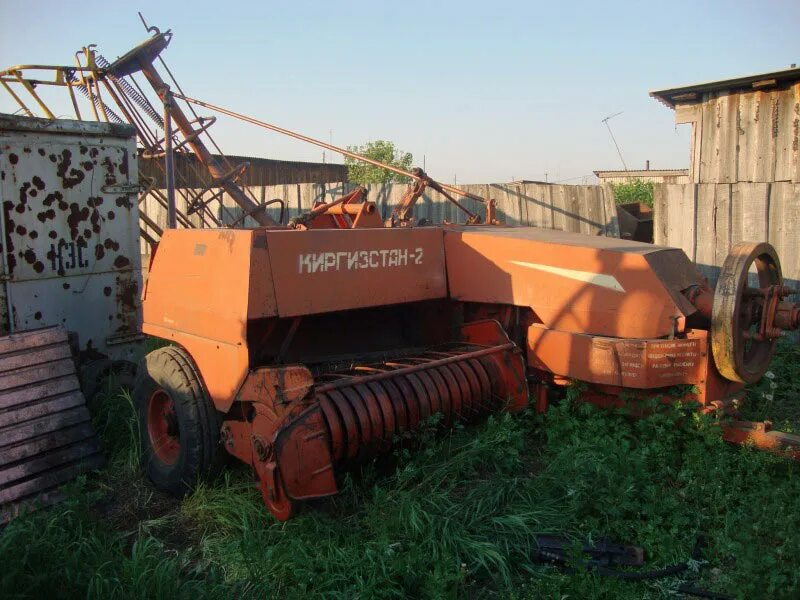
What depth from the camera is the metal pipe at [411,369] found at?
11.9 feet

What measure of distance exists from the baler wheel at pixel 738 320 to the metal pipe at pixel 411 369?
4.00 feet

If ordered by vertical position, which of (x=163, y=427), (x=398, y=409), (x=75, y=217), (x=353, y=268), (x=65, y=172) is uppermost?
(x=65, y=172)

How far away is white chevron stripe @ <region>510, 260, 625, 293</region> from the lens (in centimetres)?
406

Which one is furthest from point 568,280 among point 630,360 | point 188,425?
point 188,425

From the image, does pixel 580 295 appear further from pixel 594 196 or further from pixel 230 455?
pixel 594 196

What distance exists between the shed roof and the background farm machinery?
332 centimetres

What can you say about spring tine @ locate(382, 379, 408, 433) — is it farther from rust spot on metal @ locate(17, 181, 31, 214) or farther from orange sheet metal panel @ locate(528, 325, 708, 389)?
rust spot on metal @ locate(17, 181, 31, 214)

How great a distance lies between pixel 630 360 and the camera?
3912 millimetres

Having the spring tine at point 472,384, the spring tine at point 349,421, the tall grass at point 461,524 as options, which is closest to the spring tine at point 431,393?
the tall grass at point 461,524

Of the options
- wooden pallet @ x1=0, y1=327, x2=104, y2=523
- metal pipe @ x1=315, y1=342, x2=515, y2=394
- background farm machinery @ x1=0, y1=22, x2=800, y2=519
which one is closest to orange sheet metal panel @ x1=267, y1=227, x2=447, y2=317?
background farm machinery @ x1=0, y1=22, x2=800, y2=519

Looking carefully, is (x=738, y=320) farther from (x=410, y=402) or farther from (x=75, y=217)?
(x=75, y=217)

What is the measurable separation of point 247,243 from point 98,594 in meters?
1.80

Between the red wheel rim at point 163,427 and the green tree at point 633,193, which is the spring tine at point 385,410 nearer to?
the red wheel rim at point 163,427

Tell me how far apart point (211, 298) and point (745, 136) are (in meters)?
5.92
